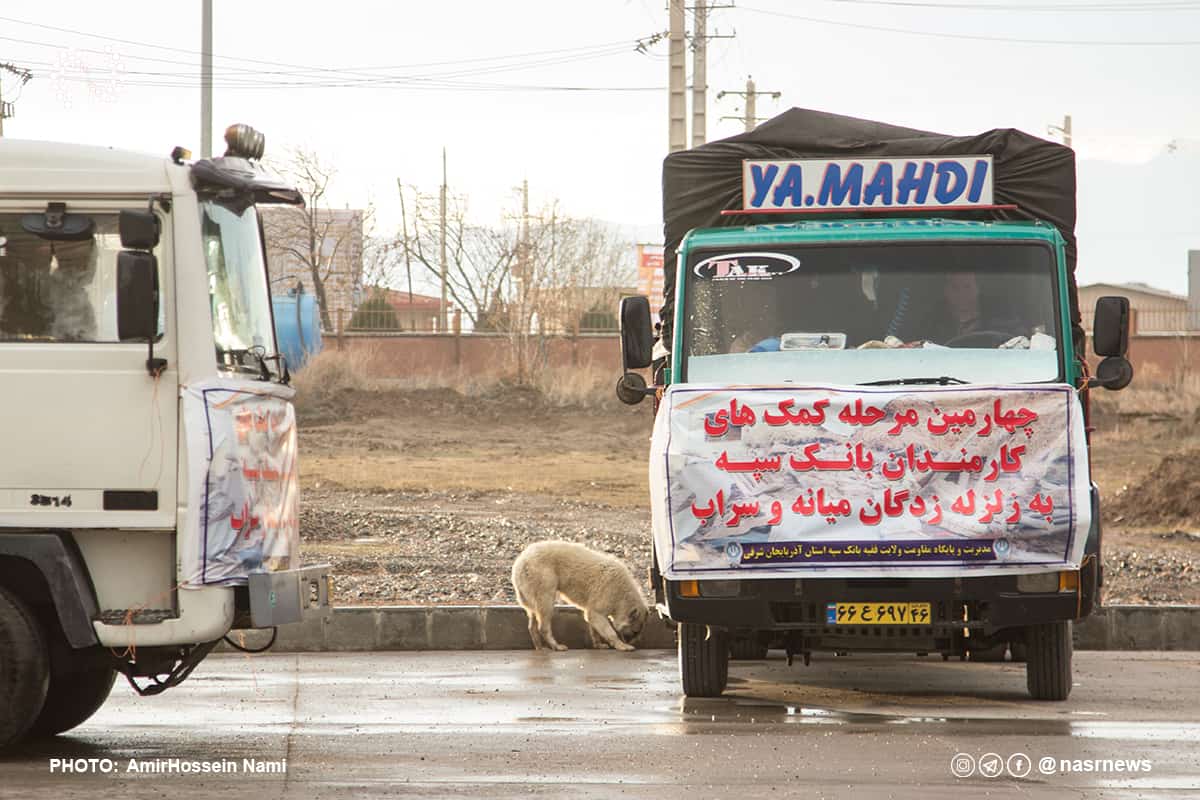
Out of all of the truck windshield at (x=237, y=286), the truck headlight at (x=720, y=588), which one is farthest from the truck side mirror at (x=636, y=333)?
the truck windshield at (x=237, y=286)

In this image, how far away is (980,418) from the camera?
9.05 metres

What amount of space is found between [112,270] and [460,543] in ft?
36.3

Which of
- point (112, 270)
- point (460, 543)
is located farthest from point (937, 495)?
point (460, 543)

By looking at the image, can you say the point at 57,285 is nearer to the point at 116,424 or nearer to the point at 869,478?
the point at 116,424

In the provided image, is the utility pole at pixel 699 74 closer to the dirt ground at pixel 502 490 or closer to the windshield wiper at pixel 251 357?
the dirt ground at pixel 502 490

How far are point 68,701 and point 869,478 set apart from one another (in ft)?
14.1

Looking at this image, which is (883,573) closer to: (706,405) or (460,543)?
(706,405)

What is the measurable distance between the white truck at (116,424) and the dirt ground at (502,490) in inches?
257

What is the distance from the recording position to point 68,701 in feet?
28.6

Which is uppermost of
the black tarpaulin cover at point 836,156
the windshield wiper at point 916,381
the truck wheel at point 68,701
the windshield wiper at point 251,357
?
the black tarpaulin cover at point 836,156

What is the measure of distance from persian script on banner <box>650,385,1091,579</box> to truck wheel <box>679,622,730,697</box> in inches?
36.1

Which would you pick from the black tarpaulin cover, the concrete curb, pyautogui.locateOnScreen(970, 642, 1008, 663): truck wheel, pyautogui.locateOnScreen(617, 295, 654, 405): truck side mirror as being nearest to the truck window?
pyautogui.locateOnScreen(617, 295, 654, 405): truck side mirror

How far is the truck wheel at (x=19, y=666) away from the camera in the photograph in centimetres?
753

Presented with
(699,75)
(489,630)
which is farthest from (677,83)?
(489,630)
